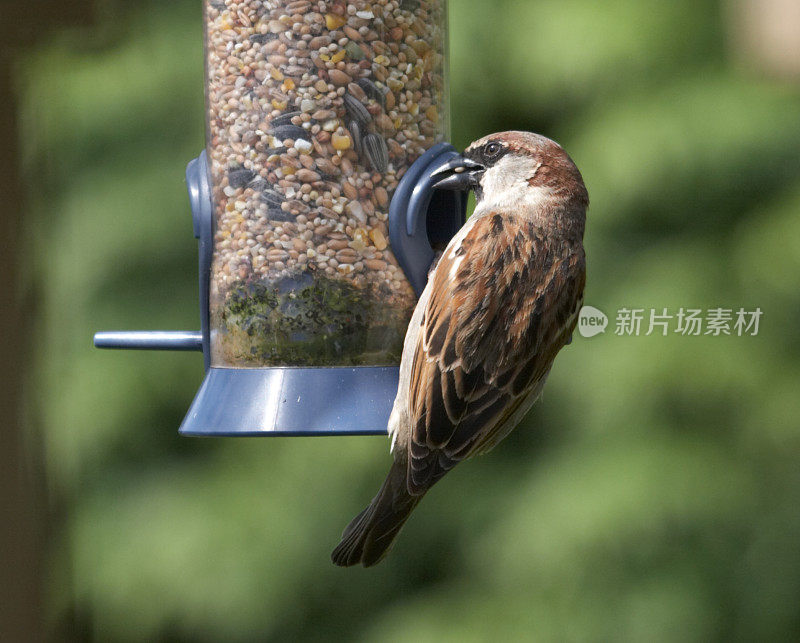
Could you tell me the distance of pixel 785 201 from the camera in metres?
4.84

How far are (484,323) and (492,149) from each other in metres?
0.50

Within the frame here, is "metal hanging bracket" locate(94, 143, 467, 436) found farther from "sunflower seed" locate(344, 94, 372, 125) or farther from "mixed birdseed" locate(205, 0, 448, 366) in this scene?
"sunflower seed" locate(344, 94, 372, 125)

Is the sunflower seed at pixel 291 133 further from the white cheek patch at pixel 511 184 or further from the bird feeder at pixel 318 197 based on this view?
the white cheek patch at pixel 511 184

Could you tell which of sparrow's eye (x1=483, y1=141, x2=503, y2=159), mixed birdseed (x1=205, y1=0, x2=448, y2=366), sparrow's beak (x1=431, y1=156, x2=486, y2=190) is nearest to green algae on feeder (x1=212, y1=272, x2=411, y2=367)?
mixed birdseed (x1=205, y1=0, x2=448, y2=366)

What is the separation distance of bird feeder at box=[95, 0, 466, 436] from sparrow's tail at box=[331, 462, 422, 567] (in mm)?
174

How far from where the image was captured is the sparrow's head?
3029 mm

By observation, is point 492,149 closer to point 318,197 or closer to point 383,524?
point 318,197

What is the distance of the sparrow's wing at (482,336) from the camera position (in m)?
2.75

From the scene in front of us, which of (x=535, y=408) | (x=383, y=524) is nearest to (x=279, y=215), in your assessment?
(x=383, y=524)

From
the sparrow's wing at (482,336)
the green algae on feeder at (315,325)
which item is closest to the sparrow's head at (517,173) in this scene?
the sparrow's wing at (482,336)

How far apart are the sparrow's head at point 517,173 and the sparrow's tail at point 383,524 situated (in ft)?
2.27

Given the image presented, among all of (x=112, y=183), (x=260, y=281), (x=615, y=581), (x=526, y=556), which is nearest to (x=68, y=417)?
(x=112, y=183)

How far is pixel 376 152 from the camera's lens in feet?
9.89

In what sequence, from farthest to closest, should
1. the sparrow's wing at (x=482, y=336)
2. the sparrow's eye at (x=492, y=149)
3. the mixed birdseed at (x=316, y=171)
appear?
the sparrow's eye at (x=492, y=149), the mixed birdseed at (x=316, y=171), the sparrow's wing at (x=482, y=336)
